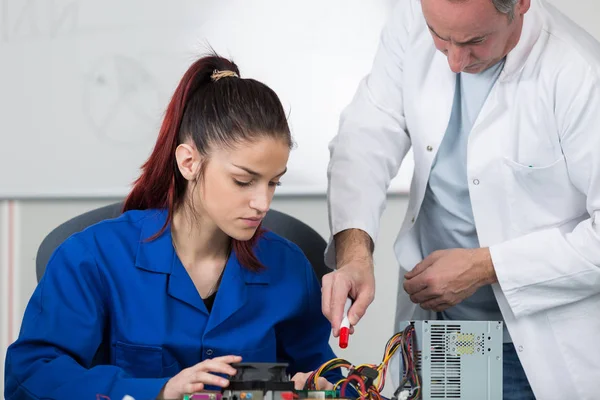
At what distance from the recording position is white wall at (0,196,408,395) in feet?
8.79

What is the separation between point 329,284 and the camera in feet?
4.75

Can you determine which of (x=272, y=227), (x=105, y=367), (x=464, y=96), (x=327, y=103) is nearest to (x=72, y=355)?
(x=105, y=367)

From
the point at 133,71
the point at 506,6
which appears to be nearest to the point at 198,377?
the point at 506,6

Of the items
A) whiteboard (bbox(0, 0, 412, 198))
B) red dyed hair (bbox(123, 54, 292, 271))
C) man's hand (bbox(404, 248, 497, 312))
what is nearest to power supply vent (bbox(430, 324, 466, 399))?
man's hand (bbox(404, 248, 497, 312))

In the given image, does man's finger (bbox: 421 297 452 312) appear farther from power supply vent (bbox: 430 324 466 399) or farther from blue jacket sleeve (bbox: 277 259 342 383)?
power supply vent (bbox: 430 324 466 399)

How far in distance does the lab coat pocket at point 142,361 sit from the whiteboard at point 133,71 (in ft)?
4.11

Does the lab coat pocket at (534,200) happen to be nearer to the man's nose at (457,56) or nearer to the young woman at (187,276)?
the man's nose at (457,56)

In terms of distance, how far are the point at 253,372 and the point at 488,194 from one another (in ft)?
2.45

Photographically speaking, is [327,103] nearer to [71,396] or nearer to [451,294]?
[451,294]

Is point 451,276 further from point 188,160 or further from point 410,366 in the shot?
point 188,160

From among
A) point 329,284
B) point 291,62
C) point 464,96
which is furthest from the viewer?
point 291,62

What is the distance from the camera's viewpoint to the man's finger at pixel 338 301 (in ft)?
4.60

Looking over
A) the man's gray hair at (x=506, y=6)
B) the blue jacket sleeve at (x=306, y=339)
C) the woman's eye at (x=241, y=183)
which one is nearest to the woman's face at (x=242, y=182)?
the woman's eye at (x=241, y=183)

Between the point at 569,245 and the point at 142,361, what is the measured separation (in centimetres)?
84
